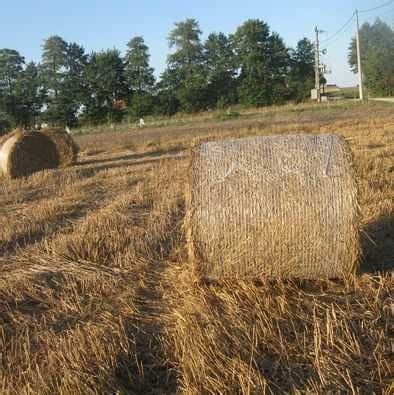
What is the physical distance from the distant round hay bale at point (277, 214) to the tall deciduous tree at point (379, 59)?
57278 millimetres

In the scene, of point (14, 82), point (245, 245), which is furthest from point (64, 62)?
point (245, 245)

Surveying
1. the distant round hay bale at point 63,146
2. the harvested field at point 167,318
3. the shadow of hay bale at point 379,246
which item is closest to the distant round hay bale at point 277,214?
the harvested field at point 167,318

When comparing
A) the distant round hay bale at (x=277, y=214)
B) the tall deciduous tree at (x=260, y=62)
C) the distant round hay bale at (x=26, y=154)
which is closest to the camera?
the distant round hay bale at (x=277, y=214)

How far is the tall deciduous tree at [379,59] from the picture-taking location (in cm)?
5747

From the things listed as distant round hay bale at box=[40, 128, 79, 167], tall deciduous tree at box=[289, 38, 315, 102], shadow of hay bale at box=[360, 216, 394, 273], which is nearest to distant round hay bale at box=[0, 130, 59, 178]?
distant round hay bale at box=[40, 128, 79, 167]

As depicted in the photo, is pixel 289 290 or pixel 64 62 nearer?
pixel 289 290

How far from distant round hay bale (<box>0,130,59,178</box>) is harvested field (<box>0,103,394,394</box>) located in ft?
21.5

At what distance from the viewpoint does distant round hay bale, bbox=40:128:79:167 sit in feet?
46.5

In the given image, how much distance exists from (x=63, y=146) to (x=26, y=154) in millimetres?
1292

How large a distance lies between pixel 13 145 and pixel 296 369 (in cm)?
1137

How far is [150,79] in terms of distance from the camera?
62.4m

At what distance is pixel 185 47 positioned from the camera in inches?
2766

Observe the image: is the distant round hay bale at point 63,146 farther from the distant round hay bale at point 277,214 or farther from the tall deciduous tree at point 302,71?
the tall deciduous tree at point 302,71

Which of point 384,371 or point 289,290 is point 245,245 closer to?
point 289,290
